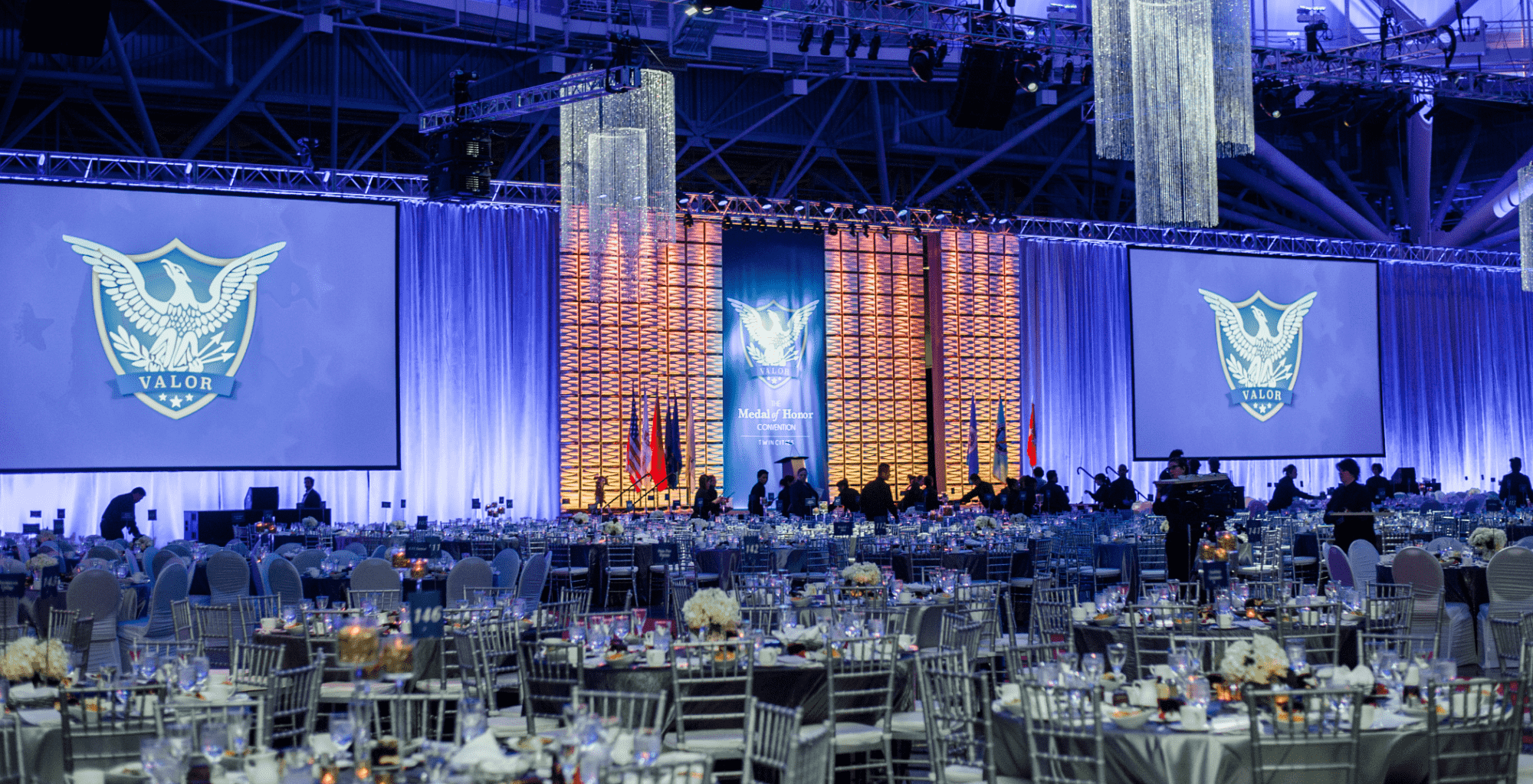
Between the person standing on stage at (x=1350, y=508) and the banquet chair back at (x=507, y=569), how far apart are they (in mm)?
6395

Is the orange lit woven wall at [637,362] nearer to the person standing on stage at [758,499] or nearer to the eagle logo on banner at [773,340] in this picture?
the eagle logo on banner at [773,340]

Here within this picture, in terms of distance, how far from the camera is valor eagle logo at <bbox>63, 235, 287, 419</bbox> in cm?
1611

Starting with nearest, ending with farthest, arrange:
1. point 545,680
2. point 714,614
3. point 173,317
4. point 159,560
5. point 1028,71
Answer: point 545,680 → point 714,614 → point 159,560 → point 1028,71 → point 173,317

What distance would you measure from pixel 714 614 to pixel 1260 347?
18.2 metres

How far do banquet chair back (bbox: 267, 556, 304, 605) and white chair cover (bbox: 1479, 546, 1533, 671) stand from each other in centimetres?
790

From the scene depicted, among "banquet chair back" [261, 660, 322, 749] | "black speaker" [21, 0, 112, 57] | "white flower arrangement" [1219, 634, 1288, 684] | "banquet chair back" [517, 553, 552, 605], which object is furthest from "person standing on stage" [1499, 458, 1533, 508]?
"black speaker" [21, 0, 112, 57]

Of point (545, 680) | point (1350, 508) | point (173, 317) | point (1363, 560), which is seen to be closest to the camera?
point (545, 680)

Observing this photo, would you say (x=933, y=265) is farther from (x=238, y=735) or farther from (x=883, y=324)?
(x=238, y=735)

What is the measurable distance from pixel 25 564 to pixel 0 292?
5.93 m

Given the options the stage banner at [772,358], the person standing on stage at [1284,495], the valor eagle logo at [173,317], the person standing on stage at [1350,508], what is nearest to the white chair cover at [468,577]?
the person standing on stage at [1350,508]

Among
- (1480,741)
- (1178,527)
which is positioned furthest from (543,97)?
(1480,741)

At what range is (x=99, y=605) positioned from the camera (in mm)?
9414

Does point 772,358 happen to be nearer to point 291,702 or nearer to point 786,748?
point 291,702

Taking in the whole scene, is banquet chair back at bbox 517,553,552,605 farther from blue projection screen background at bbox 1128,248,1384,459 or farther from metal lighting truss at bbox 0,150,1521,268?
blue projection screen background at bbox 1128,248,1384,459
